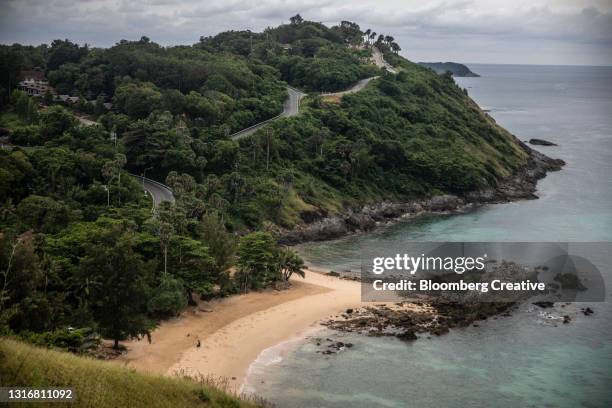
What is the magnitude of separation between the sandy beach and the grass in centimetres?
785

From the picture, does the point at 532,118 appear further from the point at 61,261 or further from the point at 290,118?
the point at 61,261

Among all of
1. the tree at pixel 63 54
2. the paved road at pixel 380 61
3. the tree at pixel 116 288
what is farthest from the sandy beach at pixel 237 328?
the paved road at pixel 380 61

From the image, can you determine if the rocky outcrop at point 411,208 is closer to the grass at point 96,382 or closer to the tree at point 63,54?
the grass at point 96,382

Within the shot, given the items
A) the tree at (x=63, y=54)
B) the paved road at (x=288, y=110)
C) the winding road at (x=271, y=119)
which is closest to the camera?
the winding road at (x=271, y=119)

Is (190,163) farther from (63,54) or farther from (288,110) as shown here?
(63,54)

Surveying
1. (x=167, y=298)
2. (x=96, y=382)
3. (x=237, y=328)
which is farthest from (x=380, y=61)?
(x=96, y=382)

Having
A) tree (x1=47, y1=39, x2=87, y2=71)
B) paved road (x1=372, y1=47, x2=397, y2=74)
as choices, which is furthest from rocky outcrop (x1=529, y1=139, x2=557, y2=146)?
tree (x1=47, y1=39, x2=87, y2=71)

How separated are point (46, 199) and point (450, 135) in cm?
7172

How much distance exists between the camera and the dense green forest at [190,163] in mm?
39688

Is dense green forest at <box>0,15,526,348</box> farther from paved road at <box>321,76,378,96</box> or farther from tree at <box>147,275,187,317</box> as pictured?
paved road at <box>321,76,378,96</box>

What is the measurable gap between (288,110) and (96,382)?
79669mm

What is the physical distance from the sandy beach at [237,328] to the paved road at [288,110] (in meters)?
35.3

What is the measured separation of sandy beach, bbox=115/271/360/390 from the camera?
40.7 metres

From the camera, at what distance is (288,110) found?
104062 millimetres
